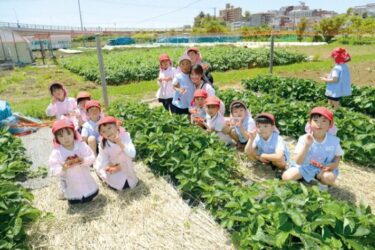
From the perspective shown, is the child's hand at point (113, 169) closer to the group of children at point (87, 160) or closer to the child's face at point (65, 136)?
the group of children at point (87, 160)

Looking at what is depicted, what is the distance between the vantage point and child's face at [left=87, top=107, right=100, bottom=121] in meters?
4.70

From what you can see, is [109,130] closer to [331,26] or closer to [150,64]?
[150,64]

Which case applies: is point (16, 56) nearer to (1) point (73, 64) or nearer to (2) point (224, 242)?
(1) point (73, 64)

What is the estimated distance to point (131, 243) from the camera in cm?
315

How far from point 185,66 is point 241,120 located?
1.81 m

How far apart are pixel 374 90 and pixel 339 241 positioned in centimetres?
615

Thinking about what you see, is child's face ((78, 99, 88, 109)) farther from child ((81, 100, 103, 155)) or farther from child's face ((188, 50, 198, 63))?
child's face ((188, 50, 198, 63))

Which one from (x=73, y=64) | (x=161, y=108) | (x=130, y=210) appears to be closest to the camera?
(x=130, y=210)

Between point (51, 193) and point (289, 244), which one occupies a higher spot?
point (289, 244)

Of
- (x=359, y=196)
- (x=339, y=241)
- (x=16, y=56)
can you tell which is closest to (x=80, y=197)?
(x=339, y=241)

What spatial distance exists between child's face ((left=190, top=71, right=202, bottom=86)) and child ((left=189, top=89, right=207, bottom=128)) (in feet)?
1.40

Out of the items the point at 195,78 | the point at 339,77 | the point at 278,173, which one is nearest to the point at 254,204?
the point at 278,173

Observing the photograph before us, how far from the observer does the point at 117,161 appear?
4.09m

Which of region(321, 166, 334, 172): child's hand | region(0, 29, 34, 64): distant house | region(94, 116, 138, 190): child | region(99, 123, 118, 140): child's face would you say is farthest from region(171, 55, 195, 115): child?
region(0, 29, 34, 64): distant house
